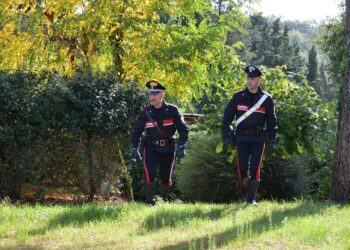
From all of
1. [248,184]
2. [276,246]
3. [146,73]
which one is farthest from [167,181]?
[146,73]

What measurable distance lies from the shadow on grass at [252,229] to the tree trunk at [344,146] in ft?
2.38

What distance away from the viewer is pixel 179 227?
6348mm

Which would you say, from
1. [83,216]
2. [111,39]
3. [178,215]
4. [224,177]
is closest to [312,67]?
[111,39]

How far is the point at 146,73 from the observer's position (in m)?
12.9

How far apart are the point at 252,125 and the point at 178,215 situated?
188cm

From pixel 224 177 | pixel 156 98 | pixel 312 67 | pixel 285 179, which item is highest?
pixel 312 67

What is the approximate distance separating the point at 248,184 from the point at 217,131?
1.87 meters

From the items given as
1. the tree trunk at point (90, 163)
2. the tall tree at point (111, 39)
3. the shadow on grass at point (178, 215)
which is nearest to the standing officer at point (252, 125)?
the shadow on grass at point (178, 215)

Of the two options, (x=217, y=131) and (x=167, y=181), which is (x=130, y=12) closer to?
(x=217, y=131)

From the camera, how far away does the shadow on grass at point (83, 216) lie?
6574 mm

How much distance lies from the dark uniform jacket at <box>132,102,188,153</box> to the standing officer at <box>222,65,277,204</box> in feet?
2.21

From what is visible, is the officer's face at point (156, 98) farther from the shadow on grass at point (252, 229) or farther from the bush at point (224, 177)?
the bush at point (224, 177)

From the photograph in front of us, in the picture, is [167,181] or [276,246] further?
[167,181]

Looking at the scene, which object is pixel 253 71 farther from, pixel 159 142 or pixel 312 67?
pixel 312 67
